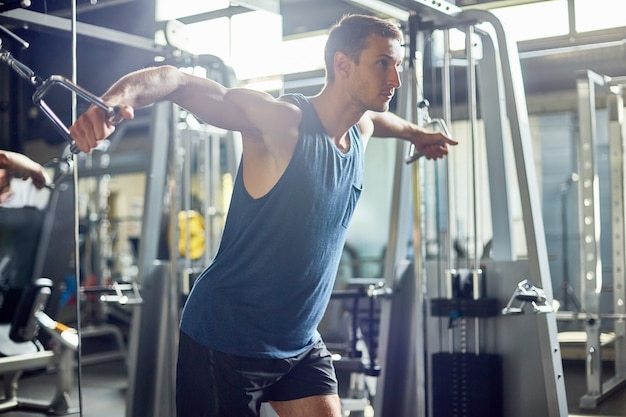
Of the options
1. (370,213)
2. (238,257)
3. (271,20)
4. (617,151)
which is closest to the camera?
(238,257)

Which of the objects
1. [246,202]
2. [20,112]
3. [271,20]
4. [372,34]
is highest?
[271,20]

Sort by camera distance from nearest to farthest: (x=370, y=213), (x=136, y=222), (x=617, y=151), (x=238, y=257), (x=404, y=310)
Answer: (x=238, y=257) → (x=404, y=310) → (x=617, y=151) → (x=370, y=213) → (x=136, y=222)

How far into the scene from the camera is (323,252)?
75.2 inches

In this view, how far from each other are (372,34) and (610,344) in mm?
4268

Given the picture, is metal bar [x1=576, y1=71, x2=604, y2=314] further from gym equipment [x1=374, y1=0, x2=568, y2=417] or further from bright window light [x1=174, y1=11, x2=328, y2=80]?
bright window light [x1=174, y1=11, x2=328, y2=80]

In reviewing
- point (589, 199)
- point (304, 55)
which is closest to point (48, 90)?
point (304, 55)

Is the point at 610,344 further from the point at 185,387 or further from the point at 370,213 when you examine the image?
the point at 185,387

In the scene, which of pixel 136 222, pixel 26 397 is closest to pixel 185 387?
pixel 26 397

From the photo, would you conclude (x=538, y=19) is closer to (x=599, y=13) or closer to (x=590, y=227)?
(x=599, y=13)

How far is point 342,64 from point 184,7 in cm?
126

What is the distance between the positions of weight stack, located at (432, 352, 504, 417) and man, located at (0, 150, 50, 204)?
1.92m

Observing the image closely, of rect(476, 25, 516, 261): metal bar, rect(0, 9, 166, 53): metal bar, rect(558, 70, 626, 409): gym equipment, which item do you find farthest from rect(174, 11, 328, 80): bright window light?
rect(558, 70, 626, 409): gym equipment

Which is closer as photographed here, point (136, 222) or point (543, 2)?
point (543, 2)

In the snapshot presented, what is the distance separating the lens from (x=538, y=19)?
5254 mm
